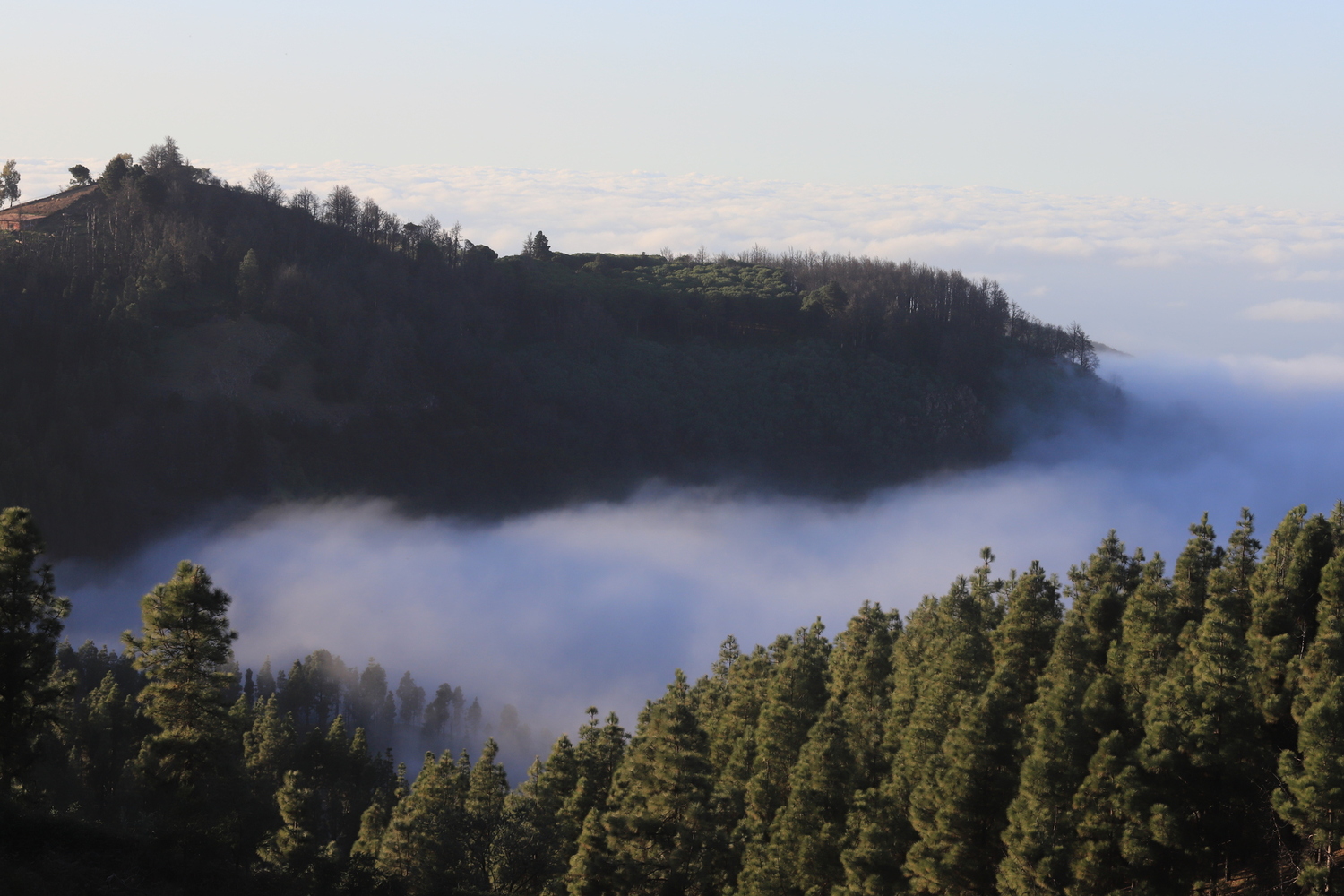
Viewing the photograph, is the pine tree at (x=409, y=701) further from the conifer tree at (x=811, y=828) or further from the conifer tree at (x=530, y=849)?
the conifer tree at (x=811, y=828)

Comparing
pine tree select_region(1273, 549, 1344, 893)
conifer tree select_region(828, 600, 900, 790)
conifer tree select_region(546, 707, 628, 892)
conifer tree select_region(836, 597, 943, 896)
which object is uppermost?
pine tree select_region(1273, 549, 1344, 893)

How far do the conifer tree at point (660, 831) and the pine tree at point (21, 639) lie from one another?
19.3 m

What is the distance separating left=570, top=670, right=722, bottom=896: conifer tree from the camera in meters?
39.4

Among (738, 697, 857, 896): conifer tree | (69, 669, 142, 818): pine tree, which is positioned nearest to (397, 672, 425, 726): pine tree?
(69, 669, 142, 818): pine tree

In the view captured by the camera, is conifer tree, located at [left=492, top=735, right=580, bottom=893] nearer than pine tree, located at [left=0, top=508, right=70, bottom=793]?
No

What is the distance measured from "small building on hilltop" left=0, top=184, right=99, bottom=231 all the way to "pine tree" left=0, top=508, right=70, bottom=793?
167380 millimetres

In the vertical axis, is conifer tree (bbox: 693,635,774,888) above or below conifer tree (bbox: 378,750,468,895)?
→ above

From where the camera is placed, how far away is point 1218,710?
3650 centimetres

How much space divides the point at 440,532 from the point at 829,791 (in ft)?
541

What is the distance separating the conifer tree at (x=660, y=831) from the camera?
39.4 metres

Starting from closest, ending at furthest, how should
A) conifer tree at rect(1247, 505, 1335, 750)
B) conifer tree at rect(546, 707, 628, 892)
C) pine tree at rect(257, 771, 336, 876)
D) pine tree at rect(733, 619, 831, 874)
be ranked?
1. conifer tree at rect(1247, 505, 1335, 750)
2. conifer tree at rect(546, 707, 628, 892)
3. pine tree at rect(733, 619, 831, 874)
4. pine tree at rect(257, 771, 336, 876)

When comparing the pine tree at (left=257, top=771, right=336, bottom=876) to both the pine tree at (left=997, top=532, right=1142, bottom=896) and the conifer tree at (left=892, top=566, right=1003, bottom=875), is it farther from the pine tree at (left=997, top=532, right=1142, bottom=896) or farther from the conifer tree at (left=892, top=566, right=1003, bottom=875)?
the pine tree at (left=997, top=532, right=1142, bottom=896)

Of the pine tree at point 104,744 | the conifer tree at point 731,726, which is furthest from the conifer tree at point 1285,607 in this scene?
the pine tree at point 104,744

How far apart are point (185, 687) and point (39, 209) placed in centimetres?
18053
